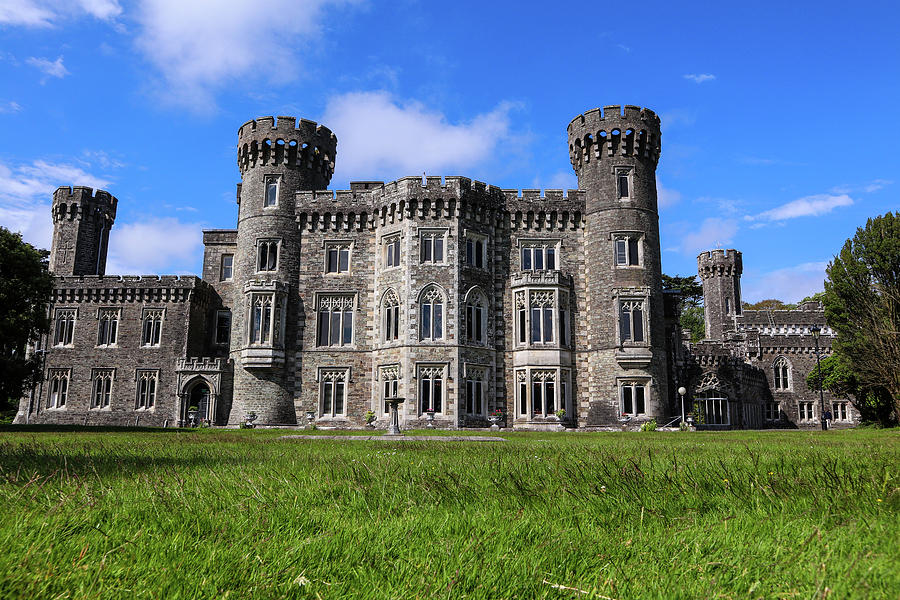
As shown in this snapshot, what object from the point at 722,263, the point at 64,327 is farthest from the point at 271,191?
the point at 722,263

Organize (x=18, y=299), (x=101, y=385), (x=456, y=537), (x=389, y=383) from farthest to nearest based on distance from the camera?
(x=101, y=385) → (x=389, y=383) → (x=18, y=299) → (x=456, y=537)

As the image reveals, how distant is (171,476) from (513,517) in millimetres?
3339

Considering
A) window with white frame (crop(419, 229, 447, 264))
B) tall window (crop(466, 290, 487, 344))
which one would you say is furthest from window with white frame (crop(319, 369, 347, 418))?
window with white frame (crop(419, 229, 447, 264))

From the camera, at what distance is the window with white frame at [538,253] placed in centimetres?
3588

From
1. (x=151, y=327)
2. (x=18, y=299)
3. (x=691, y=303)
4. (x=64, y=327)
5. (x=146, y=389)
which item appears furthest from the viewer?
(x=691, y=303)

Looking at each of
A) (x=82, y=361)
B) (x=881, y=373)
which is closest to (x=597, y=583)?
(x=881, y=373)

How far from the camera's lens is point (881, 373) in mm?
33656

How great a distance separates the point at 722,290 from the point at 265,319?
143 feet

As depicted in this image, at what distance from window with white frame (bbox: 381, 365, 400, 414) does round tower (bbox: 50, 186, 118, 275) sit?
1093 inches

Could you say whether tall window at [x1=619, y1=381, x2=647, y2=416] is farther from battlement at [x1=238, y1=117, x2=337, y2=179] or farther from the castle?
battlement at [x1=238, y1=117, x2=337, y2=179]

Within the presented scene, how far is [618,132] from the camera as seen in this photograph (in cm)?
3575

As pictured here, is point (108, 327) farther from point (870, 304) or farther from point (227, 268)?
point (870, 304)

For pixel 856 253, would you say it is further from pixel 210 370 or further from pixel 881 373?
pixel 210 370

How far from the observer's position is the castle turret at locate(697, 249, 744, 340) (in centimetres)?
5950
